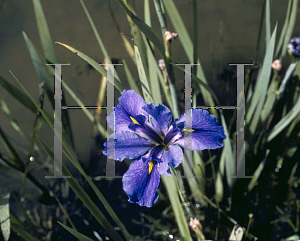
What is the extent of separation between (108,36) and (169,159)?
485 millimetres

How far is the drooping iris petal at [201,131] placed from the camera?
370 millimetres

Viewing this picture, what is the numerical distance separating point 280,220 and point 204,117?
0.57 meters

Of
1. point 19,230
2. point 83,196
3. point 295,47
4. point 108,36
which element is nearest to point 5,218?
point 19,230

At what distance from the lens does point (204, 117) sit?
1.22 ft

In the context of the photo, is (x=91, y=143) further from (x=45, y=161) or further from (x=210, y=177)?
(x=210, y=177)

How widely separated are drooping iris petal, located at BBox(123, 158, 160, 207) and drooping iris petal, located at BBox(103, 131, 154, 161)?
21 millimetres

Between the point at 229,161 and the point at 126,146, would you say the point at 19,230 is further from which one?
the point at 229,161

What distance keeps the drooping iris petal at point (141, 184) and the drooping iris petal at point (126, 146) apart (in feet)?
0.07

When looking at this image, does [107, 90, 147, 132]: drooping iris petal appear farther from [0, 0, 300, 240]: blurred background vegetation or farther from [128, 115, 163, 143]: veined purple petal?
[0, 0, 300, 240]: blurred background vegetation

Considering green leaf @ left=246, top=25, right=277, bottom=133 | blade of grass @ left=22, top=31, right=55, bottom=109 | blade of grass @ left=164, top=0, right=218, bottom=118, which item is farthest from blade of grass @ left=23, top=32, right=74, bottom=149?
green leaf @ left=246, top=25, right=277, bottom=133

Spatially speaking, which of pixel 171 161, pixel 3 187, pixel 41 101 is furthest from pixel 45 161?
pixel 171 161

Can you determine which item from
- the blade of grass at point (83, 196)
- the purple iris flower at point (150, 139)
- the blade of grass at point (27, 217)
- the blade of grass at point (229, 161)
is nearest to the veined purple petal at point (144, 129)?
the purple iris flower at point (150, 139)

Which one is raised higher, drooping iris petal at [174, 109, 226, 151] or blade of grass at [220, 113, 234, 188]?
drooping iris petal at [174, 109, 226, 151]

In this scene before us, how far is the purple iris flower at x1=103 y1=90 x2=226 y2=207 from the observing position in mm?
381
